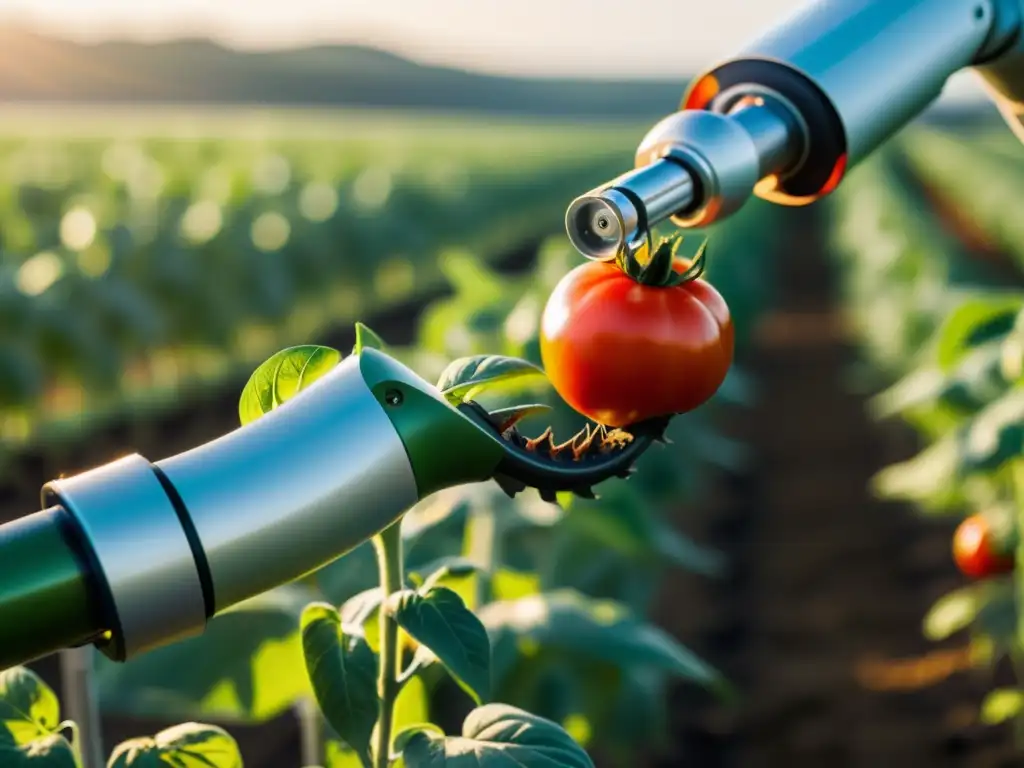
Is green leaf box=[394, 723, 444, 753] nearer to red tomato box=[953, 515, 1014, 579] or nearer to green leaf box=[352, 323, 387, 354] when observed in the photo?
green leaf box=[352, 323, 387, 354]

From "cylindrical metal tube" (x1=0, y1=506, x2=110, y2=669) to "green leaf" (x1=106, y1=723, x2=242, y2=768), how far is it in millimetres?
523

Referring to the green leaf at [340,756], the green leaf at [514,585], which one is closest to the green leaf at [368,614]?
the green leaf at [340,756]

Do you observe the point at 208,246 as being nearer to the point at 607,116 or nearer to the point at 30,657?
the point at 30,657

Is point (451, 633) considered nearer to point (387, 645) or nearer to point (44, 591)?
point (387, 645)

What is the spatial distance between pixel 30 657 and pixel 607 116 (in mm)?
120574

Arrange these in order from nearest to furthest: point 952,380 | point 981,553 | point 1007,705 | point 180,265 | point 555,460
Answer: point 555,460 → point 981,553 → point 952,380 → point 1007,705 → point 180,265

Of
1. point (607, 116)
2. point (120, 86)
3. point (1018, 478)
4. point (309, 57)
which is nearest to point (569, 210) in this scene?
point (1018, 478)

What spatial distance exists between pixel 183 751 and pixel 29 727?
0.15 metres

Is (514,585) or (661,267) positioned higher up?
(661,267)

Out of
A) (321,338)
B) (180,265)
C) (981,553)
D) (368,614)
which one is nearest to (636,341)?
(368,614)

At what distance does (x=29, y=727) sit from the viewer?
1.22 metres

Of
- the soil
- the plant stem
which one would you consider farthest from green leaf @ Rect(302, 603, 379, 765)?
the soil

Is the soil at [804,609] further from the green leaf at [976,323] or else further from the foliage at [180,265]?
the green leaf at [976,323]

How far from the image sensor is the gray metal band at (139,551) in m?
0.69
